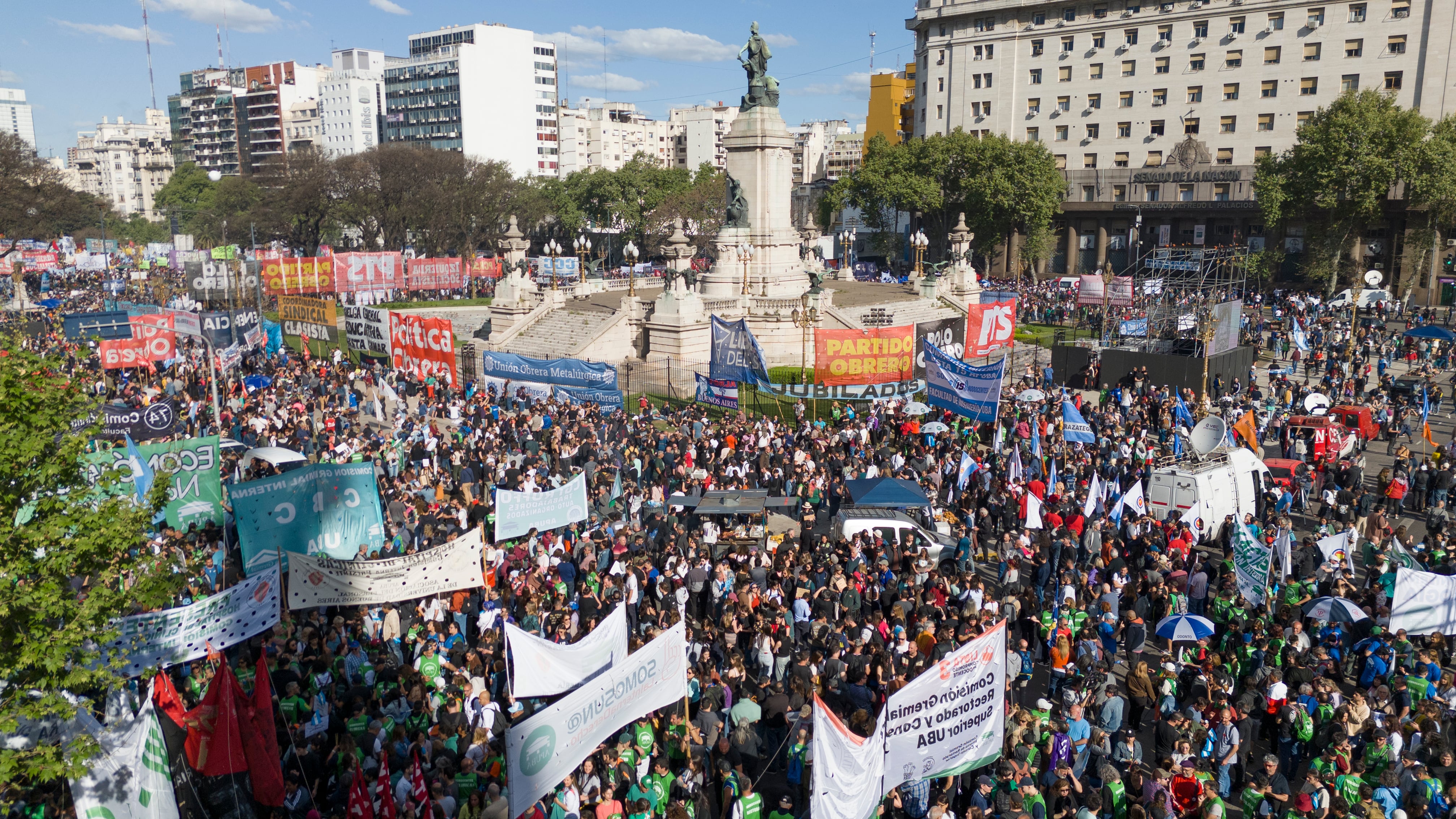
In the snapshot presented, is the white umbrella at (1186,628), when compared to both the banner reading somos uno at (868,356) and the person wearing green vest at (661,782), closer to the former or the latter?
the person wearing green vest at (661,782)

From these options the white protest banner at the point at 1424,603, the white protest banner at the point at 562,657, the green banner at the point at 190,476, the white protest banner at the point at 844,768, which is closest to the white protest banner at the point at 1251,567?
the white protest banner at the point at 1424,603

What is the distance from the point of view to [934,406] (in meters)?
25.2

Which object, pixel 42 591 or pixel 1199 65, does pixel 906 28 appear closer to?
pixel 1199 65

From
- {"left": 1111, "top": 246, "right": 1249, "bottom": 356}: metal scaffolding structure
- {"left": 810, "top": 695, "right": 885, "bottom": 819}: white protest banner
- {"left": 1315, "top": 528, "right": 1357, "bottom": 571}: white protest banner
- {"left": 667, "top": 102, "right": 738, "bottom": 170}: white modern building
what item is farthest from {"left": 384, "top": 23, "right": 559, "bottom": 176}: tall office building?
{"left": 810, "top": 695, "right": 885, "bottom": 819}: white protest banner

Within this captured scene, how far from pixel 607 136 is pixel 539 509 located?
134m

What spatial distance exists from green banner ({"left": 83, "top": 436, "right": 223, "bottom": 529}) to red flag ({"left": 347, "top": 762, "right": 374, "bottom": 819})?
9.38 metres

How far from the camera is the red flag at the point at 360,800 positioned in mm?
8883

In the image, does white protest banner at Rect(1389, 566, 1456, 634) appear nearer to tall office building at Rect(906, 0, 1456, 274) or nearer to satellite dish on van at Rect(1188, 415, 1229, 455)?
satellite dish on van at Rect(1188, 415, 1229, 455)

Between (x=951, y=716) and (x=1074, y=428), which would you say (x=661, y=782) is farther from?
(x=1074, y=428)

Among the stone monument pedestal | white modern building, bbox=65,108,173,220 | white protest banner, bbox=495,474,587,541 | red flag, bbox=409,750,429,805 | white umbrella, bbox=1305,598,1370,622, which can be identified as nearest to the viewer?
red flag, bbox=409,750,429,805

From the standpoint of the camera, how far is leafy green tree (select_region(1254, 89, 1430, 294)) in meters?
46.8

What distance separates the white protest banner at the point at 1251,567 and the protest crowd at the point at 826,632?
0.32ft

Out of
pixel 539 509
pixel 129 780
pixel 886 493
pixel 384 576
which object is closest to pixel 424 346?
pixel 539 509

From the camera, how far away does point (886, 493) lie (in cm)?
1767
